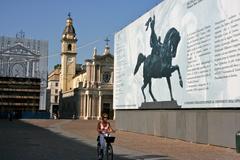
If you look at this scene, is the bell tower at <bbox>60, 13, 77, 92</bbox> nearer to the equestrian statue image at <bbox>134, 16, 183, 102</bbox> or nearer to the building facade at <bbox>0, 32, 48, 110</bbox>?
the building facade at <bbox>0, 32, 48, 110</bbox>

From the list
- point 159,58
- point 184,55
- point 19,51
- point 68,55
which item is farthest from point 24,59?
point 184,55

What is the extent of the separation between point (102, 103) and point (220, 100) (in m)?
65.9

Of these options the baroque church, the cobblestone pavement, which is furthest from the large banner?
the baroque church

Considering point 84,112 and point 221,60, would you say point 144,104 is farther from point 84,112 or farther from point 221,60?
point 84,112

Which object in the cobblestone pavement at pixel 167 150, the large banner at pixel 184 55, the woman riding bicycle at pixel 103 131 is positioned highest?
the large banner at pixel 184 55

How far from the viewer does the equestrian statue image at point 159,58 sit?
28078 mm

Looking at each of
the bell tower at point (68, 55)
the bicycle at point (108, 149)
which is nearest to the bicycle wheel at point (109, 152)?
the bicycle at point (108, 149)

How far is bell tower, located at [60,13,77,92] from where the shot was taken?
9936 cm

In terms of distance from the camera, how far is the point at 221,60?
21.9 metres

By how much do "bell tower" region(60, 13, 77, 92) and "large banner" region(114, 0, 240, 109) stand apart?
6167cm

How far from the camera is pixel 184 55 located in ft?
86.2

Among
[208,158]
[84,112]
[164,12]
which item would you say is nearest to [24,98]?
[84,112]

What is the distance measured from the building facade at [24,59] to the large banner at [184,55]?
5118 centimetres

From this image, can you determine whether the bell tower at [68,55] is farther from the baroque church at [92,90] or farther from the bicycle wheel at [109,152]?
the bicycle wheel at [109,152]
